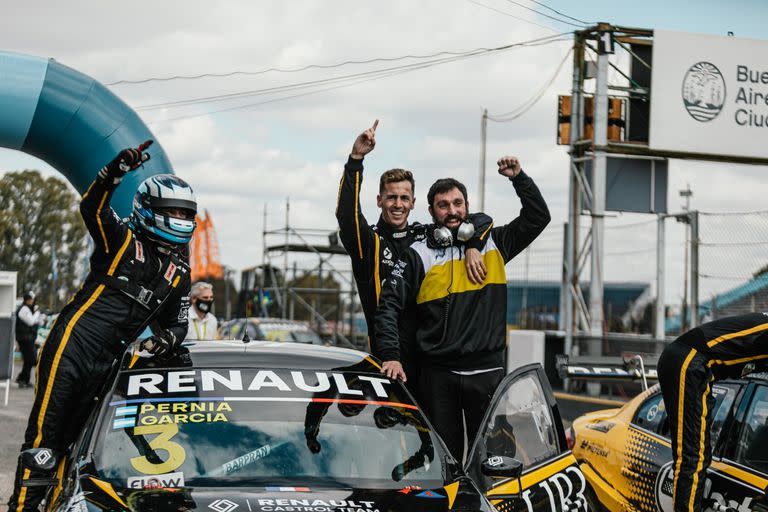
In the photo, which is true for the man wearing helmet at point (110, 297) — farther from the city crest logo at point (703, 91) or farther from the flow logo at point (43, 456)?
the city crest logo at point (703, 91)

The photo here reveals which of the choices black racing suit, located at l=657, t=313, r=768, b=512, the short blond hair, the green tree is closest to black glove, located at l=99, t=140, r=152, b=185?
the short blond hair

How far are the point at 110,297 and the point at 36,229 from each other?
65.5 meters

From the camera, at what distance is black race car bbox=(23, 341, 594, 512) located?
160 inches

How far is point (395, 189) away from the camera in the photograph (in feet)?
19.8

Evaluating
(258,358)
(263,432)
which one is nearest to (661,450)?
(258,358)

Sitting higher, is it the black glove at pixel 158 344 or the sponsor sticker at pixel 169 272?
the sponsor sticker at pixel 169 272

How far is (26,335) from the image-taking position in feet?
70.7

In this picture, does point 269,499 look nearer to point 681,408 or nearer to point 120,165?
point 120,165

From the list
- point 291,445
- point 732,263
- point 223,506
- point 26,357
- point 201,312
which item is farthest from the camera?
point 26,357

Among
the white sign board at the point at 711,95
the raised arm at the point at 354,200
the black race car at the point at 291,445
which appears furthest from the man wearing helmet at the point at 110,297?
the white sign board at the point at 711,95

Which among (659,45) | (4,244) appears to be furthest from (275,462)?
(4,244)

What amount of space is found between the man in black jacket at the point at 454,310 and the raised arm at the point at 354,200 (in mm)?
288

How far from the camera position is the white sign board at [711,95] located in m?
20.1

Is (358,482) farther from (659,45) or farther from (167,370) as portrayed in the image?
(659,45)
